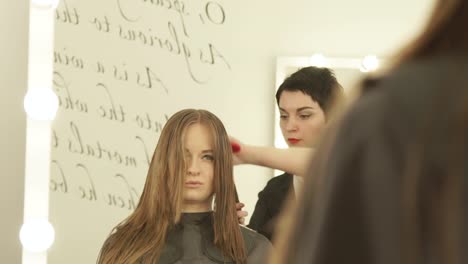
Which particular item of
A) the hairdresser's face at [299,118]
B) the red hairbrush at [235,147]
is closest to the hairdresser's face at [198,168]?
the red hairbrush at [235,147]

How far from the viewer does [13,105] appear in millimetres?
1595

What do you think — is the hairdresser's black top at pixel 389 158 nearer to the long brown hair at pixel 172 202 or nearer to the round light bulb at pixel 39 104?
the long brown hair at pixel 172 202

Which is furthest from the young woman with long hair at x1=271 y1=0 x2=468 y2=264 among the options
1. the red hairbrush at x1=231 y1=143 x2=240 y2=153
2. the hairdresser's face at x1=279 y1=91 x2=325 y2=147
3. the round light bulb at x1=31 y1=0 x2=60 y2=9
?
the round light bulb at x1=31 y1=0 x2=60 y2=9

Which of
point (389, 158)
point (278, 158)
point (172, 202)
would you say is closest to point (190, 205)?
point (172, 202)

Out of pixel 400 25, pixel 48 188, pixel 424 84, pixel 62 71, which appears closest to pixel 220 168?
pixel 48 188

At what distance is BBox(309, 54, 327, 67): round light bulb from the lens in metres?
1.71

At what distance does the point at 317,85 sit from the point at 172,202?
397mm

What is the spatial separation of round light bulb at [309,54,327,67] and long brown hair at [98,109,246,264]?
43 cm

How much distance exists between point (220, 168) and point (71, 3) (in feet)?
1.83

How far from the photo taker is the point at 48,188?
60.3 inches

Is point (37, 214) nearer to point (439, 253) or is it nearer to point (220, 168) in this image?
point (220, 168)

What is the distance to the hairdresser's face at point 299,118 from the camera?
151 cm

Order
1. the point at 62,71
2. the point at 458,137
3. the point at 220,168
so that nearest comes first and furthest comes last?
the point at 458,137 → the point at 220,168 → the point at 62,71

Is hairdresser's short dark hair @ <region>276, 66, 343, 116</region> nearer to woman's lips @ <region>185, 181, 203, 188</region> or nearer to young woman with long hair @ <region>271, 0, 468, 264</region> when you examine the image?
woman's lips @ <region>185, 181, 203, 188</region>
